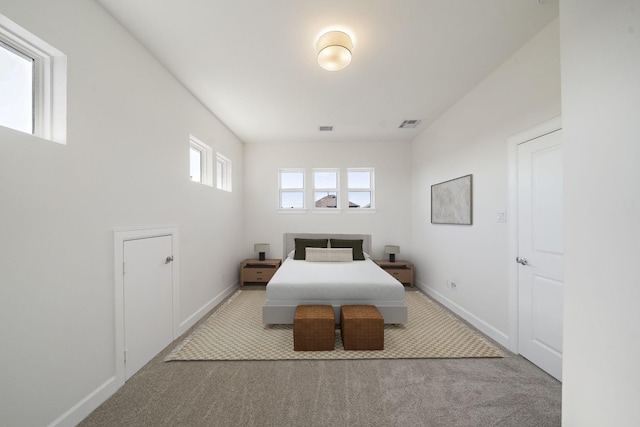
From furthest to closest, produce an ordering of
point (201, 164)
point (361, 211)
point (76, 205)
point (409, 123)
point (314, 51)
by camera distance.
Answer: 1. point (361, 211)
2. point (409, 123)
3. point (201, 164)
4. point (314, 51)
5. point (76, 205)

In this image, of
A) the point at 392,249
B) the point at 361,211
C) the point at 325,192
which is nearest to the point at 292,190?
the point at 325,192

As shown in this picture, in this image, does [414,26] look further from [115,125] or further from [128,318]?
[128,318]

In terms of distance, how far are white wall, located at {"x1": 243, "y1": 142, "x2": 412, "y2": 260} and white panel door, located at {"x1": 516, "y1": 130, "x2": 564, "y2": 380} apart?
2737 millimetres

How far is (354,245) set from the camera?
441 centimetres

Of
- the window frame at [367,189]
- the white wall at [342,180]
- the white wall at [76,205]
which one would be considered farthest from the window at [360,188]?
the white wall at [76,205]

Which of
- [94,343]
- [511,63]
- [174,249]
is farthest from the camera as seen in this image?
[174,249]

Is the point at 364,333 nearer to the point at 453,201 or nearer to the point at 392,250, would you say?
the point at 453,201

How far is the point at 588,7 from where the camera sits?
1010mm

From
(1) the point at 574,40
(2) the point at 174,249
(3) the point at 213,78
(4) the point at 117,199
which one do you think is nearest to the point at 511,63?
(1) the point at 574,40

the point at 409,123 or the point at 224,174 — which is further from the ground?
the point at 409,123

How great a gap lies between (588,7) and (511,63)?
5.21 feet

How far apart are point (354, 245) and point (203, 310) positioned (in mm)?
2578

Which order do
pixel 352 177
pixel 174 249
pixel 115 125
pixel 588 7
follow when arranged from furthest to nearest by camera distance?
pixel 352 177, pixel 174 249, pixel 115 125, pixel 588 7

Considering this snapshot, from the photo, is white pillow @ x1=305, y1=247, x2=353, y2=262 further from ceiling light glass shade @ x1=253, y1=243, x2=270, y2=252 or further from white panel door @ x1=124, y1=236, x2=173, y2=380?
white panel door @ x1=124, y1=236, x2=173, y2=380
